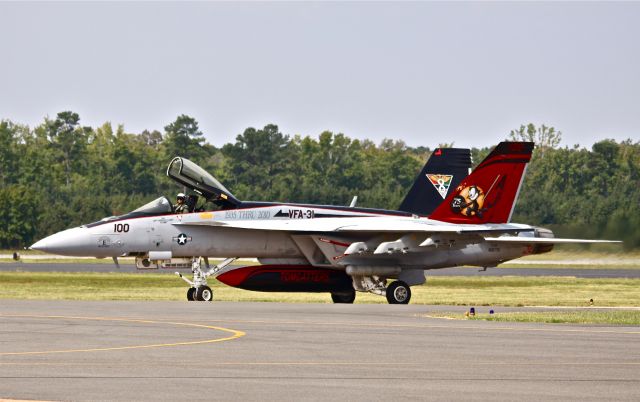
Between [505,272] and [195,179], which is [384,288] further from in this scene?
[505,272]

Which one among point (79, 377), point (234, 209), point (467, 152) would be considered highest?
point (467, 152)

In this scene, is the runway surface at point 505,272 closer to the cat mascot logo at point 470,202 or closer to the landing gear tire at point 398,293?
the cat mascot logo at point 470,202

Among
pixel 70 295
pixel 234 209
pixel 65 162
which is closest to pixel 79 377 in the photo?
pixel 234 209

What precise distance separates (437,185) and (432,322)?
13.7 m

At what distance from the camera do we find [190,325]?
20.5m

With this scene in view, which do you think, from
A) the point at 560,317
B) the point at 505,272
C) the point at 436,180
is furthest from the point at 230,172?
the point at 560,317

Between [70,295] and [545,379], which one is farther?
[70,295]

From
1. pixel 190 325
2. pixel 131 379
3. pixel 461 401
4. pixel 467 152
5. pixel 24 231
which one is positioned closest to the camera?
pixel 461 401

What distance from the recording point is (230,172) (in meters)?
120

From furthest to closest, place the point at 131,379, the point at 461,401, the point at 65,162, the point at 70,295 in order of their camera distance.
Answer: the point at 65,162
the point at 70,295
the point at 131,379
the point at 461,401

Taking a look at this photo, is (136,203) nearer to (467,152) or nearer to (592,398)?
(467,152)

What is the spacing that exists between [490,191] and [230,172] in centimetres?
8966

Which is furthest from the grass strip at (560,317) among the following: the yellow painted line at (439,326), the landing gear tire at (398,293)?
the landing gear tire at (398,293)

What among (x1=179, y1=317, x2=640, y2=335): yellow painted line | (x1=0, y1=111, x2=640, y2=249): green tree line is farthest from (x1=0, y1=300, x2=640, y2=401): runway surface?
(x1=0, y1=111, x2=640, y2=249): green tree line
